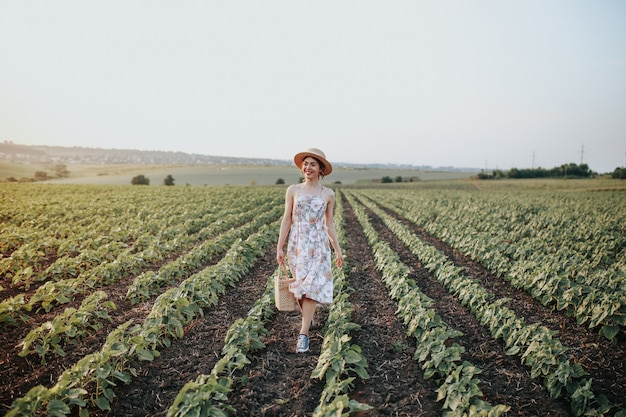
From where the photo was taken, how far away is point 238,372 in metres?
3.88

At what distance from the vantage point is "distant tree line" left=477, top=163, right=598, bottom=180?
250 ft

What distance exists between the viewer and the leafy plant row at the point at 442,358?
3076 mm

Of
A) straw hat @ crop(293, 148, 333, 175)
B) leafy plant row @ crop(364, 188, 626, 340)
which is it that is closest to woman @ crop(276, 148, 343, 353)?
straw hat @ crop(293, 148, 333, 175)

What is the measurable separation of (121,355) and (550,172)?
94.4 meters

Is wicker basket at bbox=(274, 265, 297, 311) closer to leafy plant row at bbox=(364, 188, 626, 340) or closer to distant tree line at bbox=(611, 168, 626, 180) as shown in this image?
leafy plant row at bbox=(364, 188, 626, 340)

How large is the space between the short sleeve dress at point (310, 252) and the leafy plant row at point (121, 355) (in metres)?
1.82

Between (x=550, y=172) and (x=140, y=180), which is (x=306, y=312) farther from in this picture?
(x=550, y=172)

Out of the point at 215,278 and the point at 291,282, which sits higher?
the point at 291,282

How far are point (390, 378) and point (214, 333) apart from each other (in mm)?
2558

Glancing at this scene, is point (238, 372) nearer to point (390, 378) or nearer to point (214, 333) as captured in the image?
point (214, 333)

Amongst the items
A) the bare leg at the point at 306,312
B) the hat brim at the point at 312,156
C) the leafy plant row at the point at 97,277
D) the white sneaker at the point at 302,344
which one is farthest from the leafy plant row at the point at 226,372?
the leafy plant row at the point at 97,277

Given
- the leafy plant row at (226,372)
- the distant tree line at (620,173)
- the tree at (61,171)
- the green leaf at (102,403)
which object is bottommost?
the green leaf at (102,403)

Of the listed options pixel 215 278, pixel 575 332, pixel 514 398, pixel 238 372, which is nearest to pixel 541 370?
pixel 514 398

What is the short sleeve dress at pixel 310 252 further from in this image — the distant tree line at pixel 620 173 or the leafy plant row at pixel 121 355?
the distant tree line at pixel 620 173
